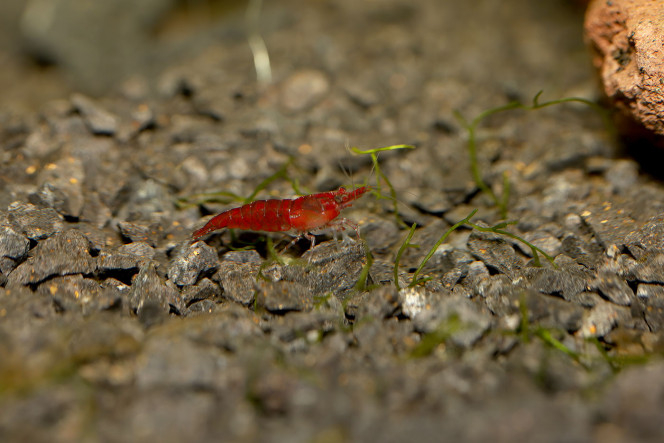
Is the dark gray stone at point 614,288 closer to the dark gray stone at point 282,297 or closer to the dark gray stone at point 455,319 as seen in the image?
the dark gray stone at point 455,319

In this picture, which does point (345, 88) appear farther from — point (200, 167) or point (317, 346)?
point (317, 346)

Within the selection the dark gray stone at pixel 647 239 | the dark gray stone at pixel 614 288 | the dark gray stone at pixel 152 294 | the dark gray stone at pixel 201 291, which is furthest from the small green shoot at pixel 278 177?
the dark gray stone at pixel 647 239

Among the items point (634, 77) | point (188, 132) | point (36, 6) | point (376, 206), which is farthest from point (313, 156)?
point (36, 6)

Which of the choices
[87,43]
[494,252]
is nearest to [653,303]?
[494,252]

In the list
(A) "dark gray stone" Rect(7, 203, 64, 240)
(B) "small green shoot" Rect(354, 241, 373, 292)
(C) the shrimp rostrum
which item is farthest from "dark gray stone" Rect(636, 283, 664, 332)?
(A) "dark gray stone" Rect(7, 203, 64, 240)

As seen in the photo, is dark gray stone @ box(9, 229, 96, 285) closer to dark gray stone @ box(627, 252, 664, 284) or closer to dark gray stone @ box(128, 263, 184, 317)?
dark gray stone @ box(128, 263, 184, 317)

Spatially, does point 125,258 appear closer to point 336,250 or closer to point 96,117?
point 336,250
